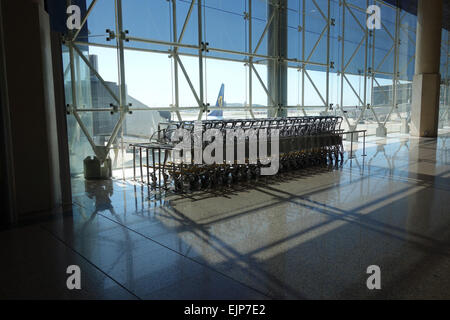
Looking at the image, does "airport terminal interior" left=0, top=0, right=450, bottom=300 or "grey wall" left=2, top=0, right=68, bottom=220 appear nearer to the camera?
"airport terminal interior" left=0, top=0, right=450, bottom=300

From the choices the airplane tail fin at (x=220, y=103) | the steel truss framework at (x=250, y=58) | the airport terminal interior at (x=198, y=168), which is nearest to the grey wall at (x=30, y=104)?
the airport terminal interior at (x=198, y=168)

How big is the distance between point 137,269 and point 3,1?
383 cm

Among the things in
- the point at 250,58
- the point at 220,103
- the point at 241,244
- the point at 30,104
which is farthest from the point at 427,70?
the point at 30,104

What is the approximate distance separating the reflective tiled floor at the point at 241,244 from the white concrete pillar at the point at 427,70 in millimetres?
11567

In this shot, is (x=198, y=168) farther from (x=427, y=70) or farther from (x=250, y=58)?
(x=427, y=70)

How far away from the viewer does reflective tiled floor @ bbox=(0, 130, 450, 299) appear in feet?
10.3

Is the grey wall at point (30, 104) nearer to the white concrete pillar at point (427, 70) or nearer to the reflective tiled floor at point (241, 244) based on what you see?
the reflective tiled floor at point (241, 244)

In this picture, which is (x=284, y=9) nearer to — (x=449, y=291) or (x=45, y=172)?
(x=45, y=172)

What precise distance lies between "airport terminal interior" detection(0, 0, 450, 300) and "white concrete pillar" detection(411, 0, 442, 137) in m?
3.62

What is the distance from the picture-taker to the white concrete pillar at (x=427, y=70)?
16.3 m

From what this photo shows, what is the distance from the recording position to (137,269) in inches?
137

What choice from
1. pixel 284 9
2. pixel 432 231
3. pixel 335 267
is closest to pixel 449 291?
pixel 335 267

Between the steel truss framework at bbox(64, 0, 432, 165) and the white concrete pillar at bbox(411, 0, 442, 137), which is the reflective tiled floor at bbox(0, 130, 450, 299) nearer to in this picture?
the steel truss framework at bbox(64, 0, 432, 165)

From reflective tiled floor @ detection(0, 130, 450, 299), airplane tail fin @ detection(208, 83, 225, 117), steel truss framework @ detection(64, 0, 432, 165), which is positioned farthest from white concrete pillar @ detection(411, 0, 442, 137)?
reflective tiled floor @ detection(0, 130, 450, 299)
